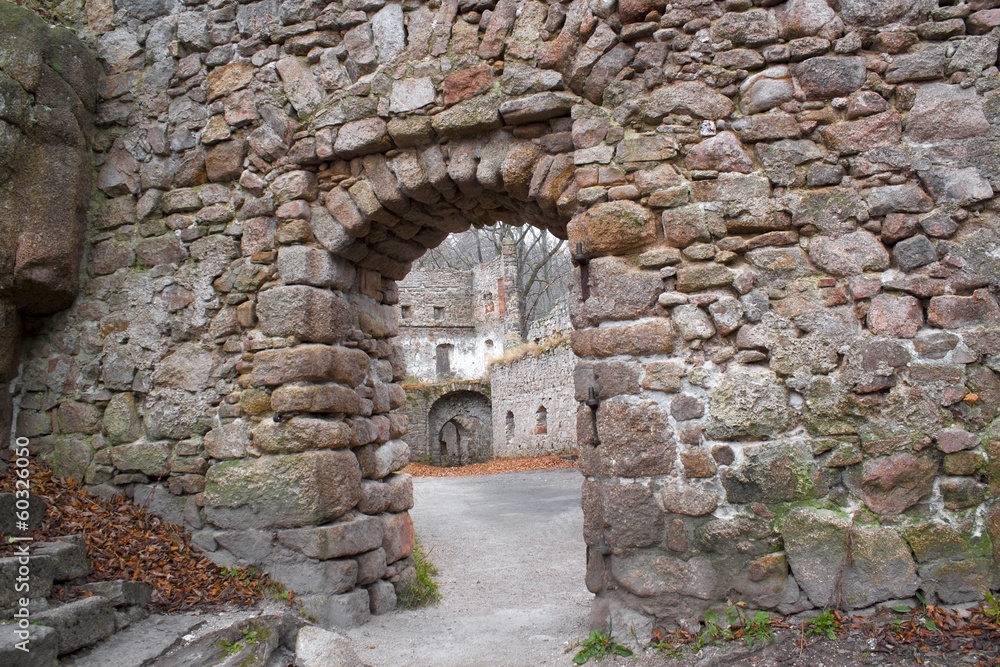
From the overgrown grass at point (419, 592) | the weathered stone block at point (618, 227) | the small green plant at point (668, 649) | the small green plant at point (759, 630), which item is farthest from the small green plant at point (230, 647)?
the weathered stone block at point (618, 227)

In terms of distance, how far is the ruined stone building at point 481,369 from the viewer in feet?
52.0

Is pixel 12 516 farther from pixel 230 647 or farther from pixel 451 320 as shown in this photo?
pixel 451 320

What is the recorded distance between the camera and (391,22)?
4.34 metres

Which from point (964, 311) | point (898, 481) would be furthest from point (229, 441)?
point (964, 311)

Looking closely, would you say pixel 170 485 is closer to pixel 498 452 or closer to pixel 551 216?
pixel 551 216

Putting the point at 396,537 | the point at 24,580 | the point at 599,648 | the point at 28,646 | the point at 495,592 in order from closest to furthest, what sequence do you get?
1. the point at 28,646
2. the point at 24,580
3. the point at 599,648
4. the point at 396,537
5. the point at 495,592

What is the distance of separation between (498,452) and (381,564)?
44.0ft

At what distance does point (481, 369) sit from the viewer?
979 inches

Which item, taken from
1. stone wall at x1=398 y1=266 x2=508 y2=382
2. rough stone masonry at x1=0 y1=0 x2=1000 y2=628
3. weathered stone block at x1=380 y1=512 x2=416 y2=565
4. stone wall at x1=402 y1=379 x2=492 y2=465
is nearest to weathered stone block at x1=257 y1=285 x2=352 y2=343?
rough stone masonry at x1=0 y1=0 x2=1000 y2=628

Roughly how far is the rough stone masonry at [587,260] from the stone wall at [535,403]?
1013 cm

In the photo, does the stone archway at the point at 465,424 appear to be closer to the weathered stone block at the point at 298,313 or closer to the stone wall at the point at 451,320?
the stone wall at the point at 451,320

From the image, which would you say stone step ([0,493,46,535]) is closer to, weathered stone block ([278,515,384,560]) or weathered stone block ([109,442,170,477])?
weathered stone block ([109,442,170,477])

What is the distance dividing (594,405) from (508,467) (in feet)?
38.1

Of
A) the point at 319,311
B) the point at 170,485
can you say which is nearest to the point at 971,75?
the point at 319,311
